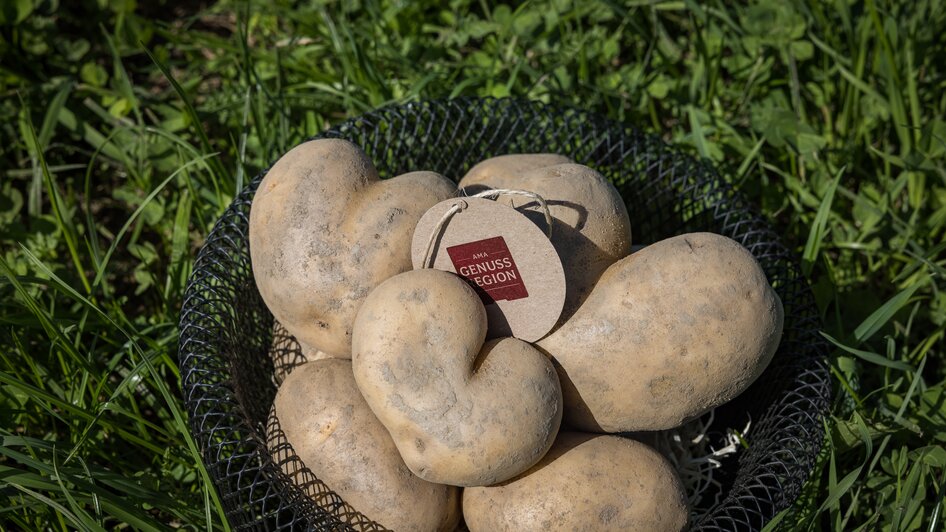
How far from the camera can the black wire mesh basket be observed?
1.92 meters

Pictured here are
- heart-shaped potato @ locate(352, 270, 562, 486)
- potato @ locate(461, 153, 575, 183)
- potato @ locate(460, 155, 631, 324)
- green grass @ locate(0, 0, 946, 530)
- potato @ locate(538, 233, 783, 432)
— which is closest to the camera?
heart-shaped potato @ locate(352, 270, 562, 486)

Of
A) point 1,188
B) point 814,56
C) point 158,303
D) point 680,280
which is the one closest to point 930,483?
point 680,280

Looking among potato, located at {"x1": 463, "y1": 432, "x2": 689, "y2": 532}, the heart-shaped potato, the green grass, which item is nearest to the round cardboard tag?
the heart-shaped potato

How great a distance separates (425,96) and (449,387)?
1641 mm

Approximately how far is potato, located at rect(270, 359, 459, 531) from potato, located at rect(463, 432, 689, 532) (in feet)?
0.39

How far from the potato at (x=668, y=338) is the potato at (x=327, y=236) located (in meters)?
0.46

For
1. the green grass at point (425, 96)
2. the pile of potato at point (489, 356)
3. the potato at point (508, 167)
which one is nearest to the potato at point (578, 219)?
the pile of potato at point (489, 356)

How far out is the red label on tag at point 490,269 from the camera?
191 cm

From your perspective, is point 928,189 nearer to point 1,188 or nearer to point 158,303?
point 158,303

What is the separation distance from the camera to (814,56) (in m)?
3.27

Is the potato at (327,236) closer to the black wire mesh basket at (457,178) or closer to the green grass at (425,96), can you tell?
the black wire mesh basket at (457,178)

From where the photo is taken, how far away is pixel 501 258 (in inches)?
75.5

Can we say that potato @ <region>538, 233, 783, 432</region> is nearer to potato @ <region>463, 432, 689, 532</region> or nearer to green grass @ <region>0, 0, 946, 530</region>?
potato @ <region>463, 432, 689, 532</region>

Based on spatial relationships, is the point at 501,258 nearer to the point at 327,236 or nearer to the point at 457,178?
the point at 327,236
